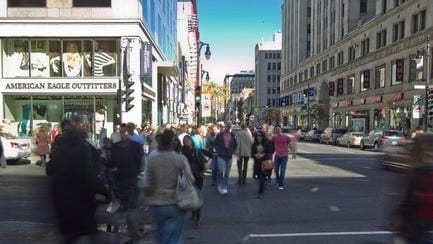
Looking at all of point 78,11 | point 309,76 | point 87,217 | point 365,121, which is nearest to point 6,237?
point 87,217

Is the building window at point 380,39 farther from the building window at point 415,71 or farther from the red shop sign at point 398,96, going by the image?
the building window at point 415,71

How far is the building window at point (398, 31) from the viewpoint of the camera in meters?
48.0

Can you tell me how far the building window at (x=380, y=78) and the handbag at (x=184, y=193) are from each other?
162ft

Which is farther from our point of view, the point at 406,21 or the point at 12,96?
the point at 406,21

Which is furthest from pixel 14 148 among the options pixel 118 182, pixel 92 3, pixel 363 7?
pixel 363 7

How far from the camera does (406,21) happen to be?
4662 cm

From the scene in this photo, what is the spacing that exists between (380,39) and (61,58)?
3592cm

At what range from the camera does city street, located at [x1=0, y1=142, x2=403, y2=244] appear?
8.04 m

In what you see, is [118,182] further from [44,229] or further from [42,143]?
[42,143]

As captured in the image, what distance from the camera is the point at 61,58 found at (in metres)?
29.1

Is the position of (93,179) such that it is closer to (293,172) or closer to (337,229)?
(337,229)

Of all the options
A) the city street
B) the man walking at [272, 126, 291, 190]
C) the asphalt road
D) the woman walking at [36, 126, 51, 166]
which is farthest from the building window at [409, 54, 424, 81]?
the woman walking at [36, 126, 51, 166]

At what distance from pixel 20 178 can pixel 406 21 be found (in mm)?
39536

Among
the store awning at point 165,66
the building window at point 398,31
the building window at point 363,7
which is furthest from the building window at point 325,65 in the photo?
the store awning at point 165,66
